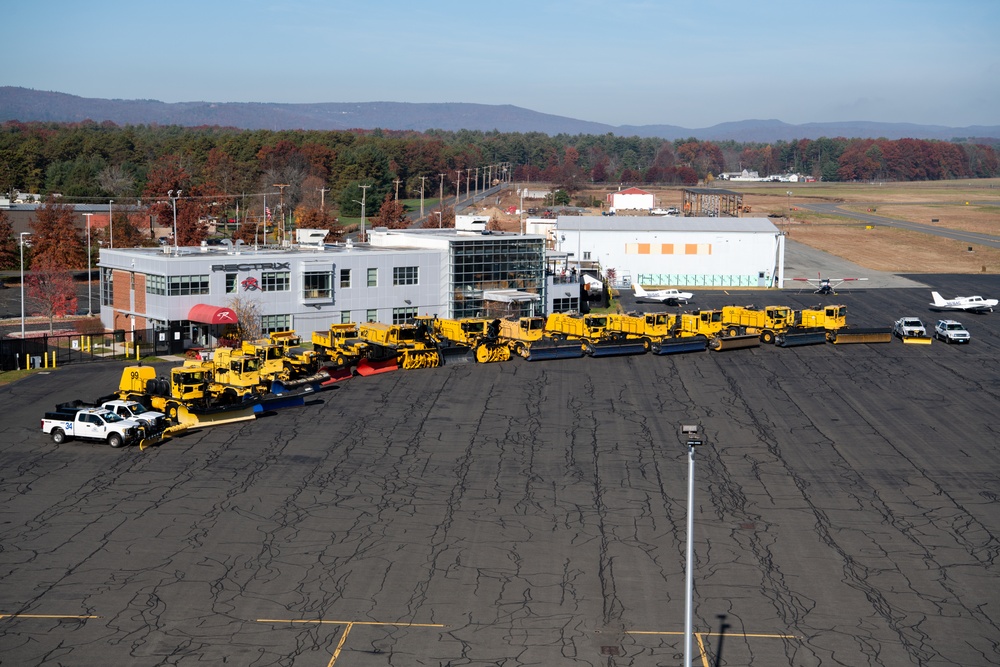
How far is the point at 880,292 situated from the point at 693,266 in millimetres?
15607

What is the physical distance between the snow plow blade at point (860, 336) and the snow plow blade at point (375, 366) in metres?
25.9

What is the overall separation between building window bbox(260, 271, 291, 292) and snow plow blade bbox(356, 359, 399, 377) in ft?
40.3

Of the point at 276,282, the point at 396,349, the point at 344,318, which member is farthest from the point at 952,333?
the point at 276,282

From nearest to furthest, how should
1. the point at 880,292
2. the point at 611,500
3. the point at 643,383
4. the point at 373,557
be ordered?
the point at 373,557 < the point at 611,500 < the point at 643,383 < the point at 880,292

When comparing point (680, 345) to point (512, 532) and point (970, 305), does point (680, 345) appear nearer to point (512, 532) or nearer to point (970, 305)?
point (970, 305)

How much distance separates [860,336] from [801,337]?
3.92 m

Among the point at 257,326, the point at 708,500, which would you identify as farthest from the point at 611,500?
the point at 257,326

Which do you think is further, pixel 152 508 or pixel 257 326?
pixel 257 326

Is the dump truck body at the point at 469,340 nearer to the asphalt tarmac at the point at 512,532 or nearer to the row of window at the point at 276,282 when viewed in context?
the asphalt tarmac at the point at 512,532

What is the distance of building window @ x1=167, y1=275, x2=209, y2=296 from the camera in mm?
57500

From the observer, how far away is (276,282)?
6100 cm

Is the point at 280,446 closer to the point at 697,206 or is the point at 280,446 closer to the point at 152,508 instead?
the point at 152,508

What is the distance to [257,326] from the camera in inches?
2347

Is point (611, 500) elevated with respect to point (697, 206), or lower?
lower
